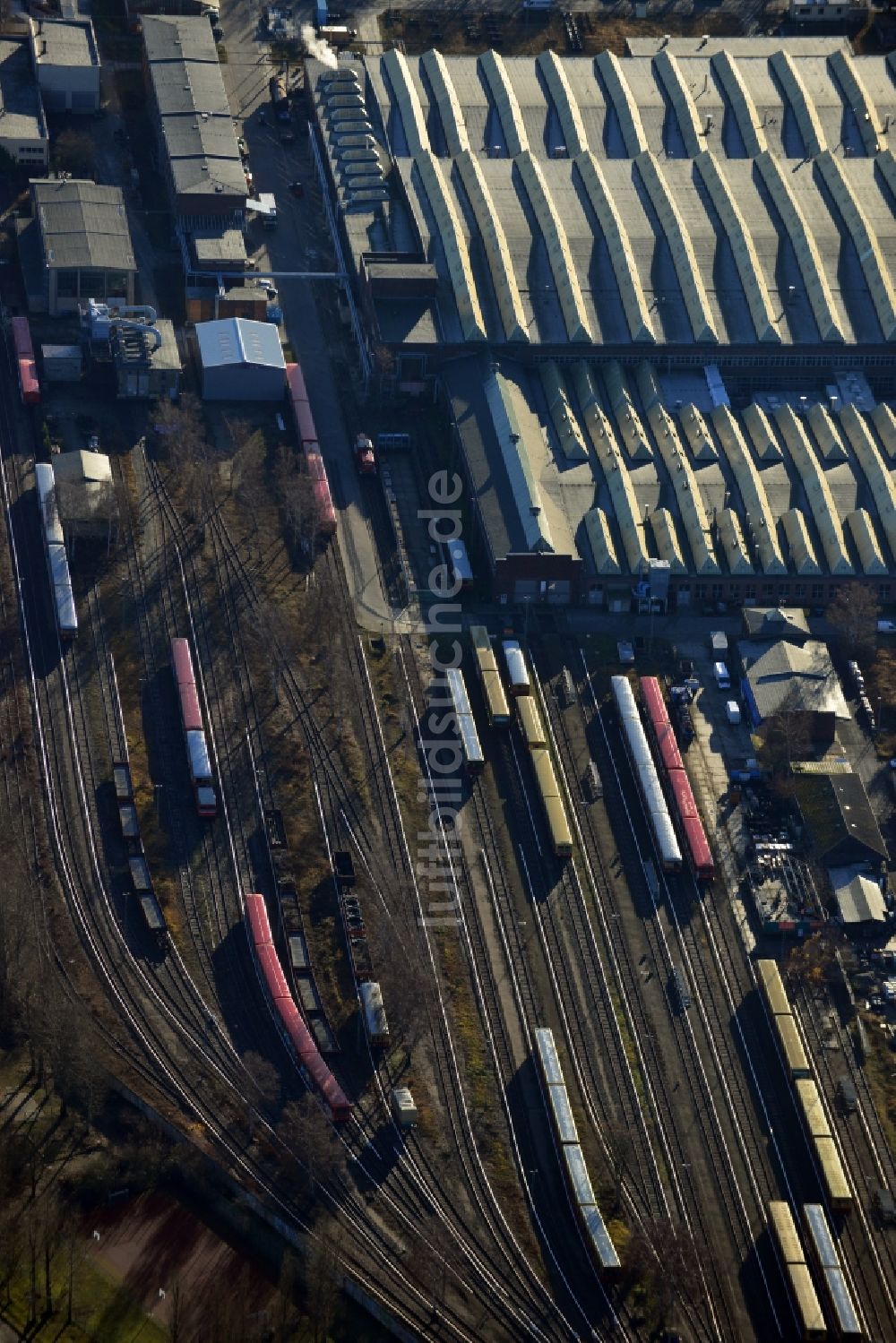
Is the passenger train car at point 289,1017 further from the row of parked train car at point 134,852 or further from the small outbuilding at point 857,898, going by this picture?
the small outbuilding at point 857,898

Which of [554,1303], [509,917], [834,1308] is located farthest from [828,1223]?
[509,917]

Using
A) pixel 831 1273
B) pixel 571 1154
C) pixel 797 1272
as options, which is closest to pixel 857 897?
pixel 571 1154

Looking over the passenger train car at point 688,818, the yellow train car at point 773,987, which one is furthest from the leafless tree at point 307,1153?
the passenger train car at point 688,818

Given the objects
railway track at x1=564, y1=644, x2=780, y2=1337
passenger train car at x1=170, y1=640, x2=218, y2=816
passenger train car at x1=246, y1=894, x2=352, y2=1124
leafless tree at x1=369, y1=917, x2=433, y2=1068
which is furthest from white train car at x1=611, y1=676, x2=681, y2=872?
passenger train car at x1=170, y1=640, x2=218, y2=816

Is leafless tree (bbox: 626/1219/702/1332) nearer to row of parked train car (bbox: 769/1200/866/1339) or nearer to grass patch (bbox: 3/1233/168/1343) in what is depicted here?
row of parked train car (bbox: 769/1200/866/1339)

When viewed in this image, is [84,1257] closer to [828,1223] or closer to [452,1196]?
[452,1196]

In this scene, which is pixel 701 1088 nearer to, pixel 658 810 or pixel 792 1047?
pixel 792 1047

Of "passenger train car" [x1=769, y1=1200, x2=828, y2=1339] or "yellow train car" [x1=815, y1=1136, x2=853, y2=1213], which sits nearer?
"passenger train car" [x1=769, y1=1200, x2=828, y2=1339]

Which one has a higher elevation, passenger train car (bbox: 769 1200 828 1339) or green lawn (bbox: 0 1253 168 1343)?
passenger train car (bbox: 769 1200 828 1339)

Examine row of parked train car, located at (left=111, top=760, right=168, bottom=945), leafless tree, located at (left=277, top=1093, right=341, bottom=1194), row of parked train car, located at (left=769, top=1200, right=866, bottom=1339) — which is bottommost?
leafless tree, located at (left=277, top=1093, right=341, bottom=1194)
